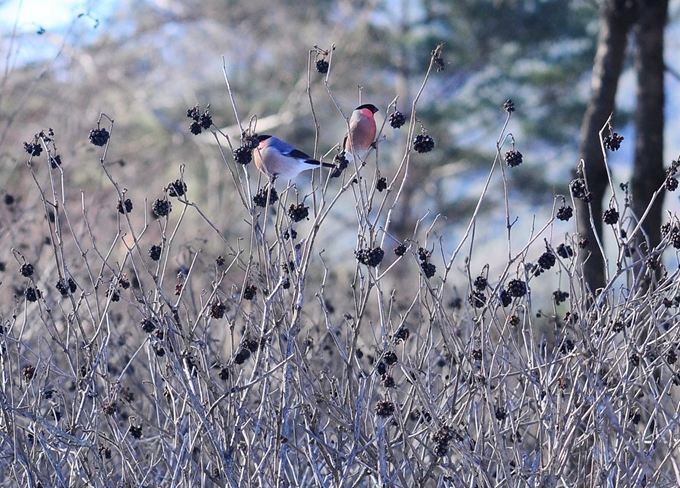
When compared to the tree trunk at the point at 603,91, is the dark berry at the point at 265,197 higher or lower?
higher

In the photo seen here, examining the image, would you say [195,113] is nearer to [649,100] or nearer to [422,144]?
[422,144]

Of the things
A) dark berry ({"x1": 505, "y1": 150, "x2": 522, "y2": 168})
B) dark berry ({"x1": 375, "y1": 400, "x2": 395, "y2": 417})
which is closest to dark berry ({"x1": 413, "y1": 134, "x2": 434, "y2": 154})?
dark berry ({"x1": 505, "y1": 150, "x2": 522, "y2": 168})

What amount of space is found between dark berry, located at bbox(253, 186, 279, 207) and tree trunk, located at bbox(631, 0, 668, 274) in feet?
A: 12.7

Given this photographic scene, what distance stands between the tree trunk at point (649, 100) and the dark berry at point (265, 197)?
386cm

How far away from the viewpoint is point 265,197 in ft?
8.97

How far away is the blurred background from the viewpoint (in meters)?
15.5

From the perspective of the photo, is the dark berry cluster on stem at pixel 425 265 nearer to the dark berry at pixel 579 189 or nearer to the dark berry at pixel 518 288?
the dark berry at pixel 518 288

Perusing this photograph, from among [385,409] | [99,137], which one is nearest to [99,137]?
[99,137]

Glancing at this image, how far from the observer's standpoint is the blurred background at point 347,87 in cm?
1555

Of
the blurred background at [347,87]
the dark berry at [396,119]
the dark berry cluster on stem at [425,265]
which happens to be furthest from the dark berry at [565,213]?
the blurred background at [347,87]

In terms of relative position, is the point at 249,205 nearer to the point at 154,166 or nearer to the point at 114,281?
the point at 114,281

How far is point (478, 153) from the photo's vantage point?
16.4 m

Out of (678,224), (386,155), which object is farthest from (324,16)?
(678,224)

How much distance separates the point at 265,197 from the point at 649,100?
434 cm
